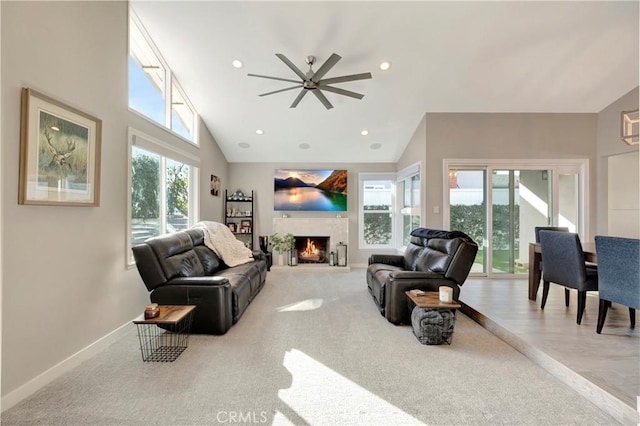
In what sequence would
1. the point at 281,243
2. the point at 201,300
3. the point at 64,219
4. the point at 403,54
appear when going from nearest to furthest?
the point at 64,219
the point at 201,300
the point at 403,54
the point at 281,243

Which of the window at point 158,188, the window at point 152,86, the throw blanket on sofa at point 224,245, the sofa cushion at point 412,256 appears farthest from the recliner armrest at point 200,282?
Answer: the sofa cushion at point 412,256

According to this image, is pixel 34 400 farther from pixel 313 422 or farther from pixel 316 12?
pixel 316 12

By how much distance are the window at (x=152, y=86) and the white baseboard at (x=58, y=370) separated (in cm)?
256

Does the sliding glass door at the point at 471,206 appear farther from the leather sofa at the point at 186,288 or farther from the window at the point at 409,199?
the leather sofa at the point at 186,288

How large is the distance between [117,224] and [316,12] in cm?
326

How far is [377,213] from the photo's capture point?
6.77m

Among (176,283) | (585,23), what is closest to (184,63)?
(176,283)

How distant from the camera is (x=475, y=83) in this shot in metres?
4.21

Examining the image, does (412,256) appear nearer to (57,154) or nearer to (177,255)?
(177,255)

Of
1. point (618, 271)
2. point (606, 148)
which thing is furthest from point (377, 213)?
point (618, 271)

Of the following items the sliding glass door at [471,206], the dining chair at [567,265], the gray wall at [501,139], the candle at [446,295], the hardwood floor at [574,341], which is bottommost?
the hardwood floor at [574,341]

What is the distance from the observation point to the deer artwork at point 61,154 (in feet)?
7.07

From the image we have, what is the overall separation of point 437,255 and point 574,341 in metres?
1.42

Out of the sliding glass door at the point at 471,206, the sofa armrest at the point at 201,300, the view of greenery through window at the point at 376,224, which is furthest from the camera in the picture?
the view of greenery through window at the point at 376,224
